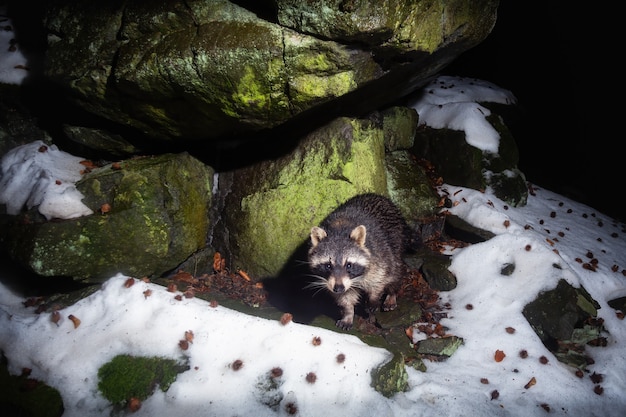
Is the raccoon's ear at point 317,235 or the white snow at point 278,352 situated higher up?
the raccoon's ear at point 317,235

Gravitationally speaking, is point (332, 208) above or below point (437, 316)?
above

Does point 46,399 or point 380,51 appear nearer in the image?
point 46,399

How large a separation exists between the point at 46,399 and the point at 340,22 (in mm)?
5838

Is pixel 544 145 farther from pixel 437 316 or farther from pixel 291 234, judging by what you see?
pixel 291 234

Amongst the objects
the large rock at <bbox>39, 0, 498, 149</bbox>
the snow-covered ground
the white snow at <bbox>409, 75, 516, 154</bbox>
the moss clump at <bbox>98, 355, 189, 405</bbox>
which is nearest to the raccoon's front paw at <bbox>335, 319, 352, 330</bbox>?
the snow-covered ground

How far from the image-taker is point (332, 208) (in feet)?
23.1

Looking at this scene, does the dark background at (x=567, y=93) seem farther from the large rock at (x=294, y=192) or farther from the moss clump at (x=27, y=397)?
the moss clump at (x=27, y=397)

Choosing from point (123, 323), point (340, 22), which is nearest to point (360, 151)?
point (340, 22)

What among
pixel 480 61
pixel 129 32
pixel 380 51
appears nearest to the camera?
pixel 380 51

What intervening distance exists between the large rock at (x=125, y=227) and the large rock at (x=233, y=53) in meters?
0.94

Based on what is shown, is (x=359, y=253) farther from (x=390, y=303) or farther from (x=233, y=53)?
(x=233, y=53)

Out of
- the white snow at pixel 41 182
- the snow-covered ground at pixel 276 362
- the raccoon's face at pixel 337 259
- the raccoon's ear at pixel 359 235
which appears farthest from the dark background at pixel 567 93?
the white snow at pixel 41 182

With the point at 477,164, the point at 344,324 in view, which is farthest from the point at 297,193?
the point at 477,164

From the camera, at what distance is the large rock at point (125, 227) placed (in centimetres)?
536
